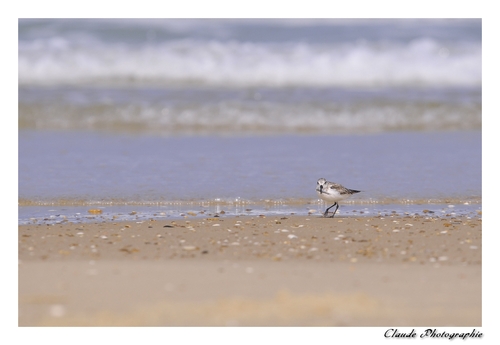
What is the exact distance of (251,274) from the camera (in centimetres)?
513

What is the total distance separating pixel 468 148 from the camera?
35.6 ft

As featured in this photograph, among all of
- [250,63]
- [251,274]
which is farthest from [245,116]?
[251,274]

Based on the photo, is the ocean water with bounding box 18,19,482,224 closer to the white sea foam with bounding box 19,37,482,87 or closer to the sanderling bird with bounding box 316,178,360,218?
the white sea foam with bounding box 19,37,482,87

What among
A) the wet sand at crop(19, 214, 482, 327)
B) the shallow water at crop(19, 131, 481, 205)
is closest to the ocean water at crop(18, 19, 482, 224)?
the shallow water at crop(19, 131, 481, 205)

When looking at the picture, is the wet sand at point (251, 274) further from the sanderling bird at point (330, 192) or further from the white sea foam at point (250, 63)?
the white sea foam at point (250, 63)

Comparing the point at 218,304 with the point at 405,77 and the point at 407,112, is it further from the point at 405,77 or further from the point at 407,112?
the point at 405,77

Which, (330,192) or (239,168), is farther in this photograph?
(239,168)

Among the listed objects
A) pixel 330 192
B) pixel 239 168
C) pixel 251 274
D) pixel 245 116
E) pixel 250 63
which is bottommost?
pixel 251 274

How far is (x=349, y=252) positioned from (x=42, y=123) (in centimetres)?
860

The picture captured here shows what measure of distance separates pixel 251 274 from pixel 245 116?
8.26 meters

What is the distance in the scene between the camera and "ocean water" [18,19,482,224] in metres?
8.34

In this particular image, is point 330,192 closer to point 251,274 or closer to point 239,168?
point 239,168

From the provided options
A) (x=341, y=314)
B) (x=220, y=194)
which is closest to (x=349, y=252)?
(x=341, y=314)

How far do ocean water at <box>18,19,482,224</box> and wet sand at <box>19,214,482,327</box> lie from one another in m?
1.11
